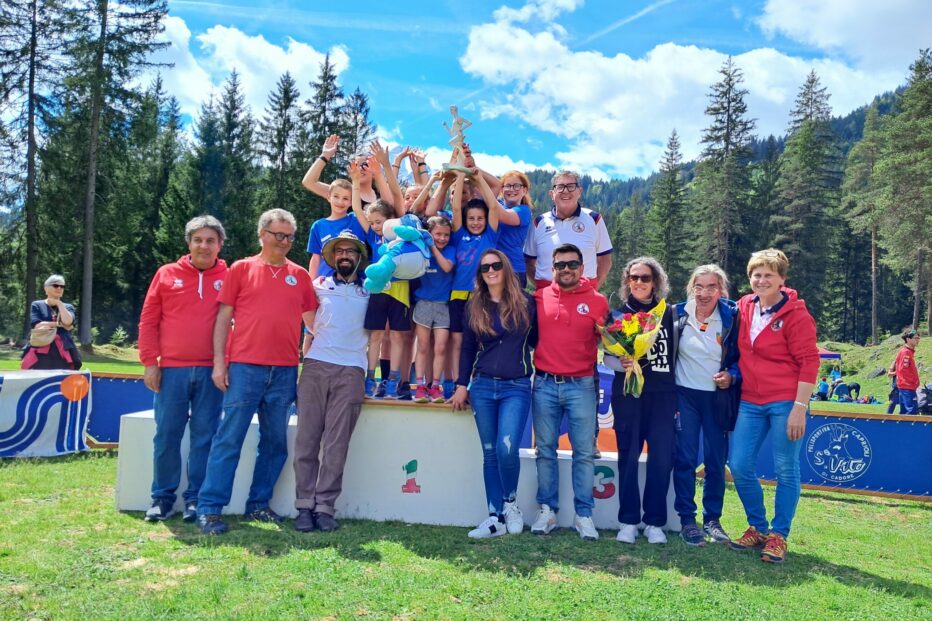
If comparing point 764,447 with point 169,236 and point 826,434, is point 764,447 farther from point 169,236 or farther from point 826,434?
point 169,236

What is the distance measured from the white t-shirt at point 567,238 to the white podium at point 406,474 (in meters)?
1.54

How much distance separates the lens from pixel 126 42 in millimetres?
25078

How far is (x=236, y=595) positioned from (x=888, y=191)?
39.4 m

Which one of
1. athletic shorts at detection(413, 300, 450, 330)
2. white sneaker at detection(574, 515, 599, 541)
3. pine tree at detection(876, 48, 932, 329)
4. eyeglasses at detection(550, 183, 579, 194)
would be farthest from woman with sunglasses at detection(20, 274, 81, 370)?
pine tree at detection(876, 48, 932, 329)

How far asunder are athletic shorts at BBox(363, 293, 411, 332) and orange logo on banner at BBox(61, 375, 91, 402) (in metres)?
4.89

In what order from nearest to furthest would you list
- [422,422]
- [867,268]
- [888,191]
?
[422,422] < [888,191] < [867,268]

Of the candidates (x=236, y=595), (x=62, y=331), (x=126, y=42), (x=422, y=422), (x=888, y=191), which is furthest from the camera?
(x=888, y=191)

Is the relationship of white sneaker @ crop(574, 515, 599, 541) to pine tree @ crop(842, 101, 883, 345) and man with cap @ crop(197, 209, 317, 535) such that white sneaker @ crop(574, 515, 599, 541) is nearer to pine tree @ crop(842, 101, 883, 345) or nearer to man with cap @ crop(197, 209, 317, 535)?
man with cap @ crop(197, 209, 317, 535)

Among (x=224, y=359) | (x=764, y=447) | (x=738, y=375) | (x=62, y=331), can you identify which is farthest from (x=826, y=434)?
(x=62, y=331)

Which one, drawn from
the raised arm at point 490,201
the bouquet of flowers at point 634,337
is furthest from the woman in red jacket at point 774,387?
the raised arm at point 490,201

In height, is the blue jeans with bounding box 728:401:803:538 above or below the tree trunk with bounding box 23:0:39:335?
below

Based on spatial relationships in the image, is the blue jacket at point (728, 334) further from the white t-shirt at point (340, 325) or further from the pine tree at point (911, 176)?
the pine tree at point (911, 176)

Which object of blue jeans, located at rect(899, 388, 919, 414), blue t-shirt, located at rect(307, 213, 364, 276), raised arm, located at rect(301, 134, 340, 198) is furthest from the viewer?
blue jeans, located at rect(899, 388, 919, 414)

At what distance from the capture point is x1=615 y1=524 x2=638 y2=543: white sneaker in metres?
4.58
